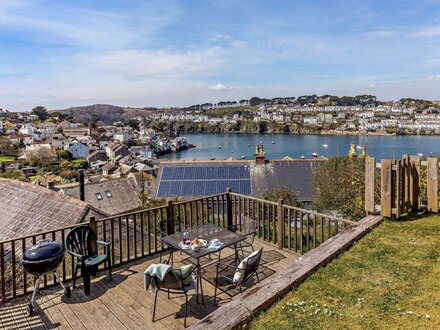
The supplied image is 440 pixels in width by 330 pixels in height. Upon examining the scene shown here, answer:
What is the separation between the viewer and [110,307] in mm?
Result: 4301

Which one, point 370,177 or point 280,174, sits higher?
point 370,177

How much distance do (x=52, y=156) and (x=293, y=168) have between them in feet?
191

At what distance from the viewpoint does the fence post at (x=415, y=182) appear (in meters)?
5.94

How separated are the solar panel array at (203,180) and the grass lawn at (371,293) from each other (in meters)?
16.6

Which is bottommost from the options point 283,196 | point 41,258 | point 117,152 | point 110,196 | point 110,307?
point 110,196

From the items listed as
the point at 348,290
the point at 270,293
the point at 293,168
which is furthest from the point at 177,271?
the point at 293,168

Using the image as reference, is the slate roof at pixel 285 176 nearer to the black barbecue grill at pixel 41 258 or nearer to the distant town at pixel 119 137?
the distant town at pixel 119 137

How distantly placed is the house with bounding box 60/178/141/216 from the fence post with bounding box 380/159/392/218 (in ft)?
64.8

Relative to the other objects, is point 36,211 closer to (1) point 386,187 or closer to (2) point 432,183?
(1) point 386,187

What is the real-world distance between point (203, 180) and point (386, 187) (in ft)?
57.6

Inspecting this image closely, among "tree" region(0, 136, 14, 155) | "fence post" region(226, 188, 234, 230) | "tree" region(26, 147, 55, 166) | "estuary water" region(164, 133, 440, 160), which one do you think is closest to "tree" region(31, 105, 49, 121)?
"tree" region(0, 136, 14, 155)

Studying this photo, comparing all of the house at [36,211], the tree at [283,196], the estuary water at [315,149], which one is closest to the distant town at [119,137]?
the tree at [283,196]

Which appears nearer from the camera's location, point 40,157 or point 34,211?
point 34,211

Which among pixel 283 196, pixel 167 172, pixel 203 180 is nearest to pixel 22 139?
pixel 167 172
